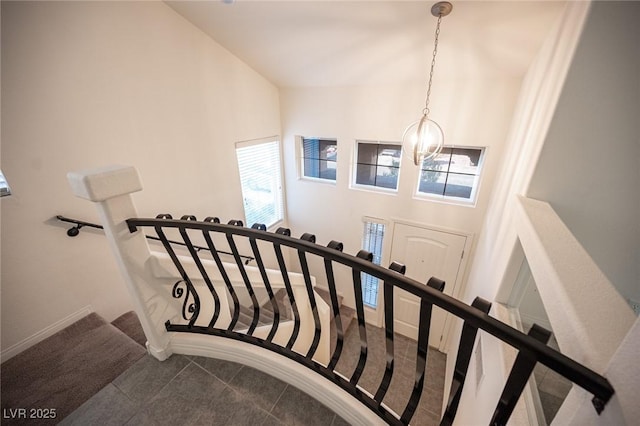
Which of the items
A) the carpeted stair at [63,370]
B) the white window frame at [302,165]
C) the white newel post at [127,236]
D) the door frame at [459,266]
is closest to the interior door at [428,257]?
the door frame at [459,266]

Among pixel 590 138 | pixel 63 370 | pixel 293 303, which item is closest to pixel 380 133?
pixel 590 138

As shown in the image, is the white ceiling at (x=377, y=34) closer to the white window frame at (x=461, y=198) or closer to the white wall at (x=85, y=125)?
the white wall at (x=85, y=125)

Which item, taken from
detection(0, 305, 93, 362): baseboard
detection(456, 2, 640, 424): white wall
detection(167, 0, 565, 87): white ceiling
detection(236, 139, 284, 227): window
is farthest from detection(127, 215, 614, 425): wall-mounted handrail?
detection(236, 139, 284, 227): window

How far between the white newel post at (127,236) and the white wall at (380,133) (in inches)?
114

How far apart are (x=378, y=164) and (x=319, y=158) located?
0.97 metres

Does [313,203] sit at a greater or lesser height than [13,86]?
lesser

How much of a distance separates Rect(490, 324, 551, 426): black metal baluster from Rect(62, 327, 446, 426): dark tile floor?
2.34 ft

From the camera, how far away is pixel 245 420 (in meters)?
1.10

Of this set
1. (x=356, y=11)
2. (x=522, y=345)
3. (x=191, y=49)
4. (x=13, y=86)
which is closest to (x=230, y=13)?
(x=191, y=49)

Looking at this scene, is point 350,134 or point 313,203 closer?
point 350,134

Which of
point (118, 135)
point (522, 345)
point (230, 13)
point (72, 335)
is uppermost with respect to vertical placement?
point (230, 13)

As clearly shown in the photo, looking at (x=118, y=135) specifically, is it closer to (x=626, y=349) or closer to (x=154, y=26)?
(x=154, y=26)

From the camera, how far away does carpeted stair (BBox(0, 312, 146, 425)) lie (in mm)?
1385

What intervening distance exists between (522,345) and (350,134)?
3263mm
